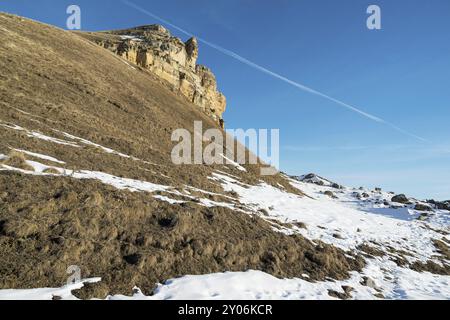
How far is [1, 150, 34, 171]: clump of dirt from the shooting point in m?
13.1

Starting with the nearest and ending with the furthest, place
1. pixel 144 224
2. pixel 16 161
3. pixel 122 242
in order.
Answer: pixel 122 242 → pixel 144 224 → pixel 16 161

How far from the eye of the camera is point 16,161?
13.3 meters

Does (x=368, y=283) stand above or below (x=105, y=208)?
below

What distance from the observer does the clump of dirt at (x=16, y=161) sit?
1305cm

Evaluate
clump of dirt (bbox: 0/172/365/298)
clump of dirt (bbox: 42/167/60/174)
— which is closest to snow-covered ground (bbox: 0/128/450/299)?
clump of dirt (bbox: 42/167/60/174)

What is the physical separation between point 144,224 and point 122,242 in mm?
1689

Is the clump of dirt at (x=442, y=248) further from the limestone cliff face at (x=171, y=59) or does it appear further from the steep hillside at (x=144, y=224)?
the limestone cliff face at (x=171, y=59)

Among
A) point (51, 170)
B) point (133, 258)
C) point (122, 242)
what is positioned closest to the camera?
point (133, 258)

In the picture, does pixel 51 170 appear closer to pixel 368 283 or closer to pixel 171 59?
pixel 368 283

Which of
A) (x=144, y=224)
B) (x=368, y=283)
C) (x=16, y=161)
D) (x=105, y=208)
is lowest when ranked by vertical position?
(x=368, y=283)

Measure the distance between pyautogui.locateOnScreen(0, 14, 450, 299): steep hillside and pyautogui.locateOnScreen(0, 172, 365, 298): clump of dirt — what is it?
0.04 metres

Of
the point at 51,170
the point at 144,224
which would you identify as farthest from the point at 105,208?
Answer: the point at 51,170

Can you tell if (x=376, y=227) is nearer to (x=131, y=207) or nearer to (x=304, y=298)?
(x=304, y=298)
